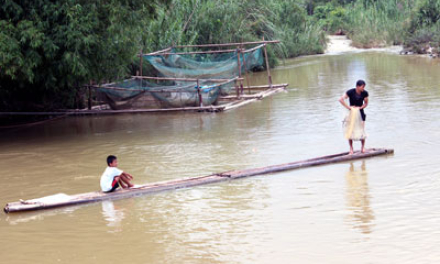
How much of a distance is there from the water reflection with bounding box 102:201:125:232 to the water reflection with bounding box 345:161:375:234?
257 cm

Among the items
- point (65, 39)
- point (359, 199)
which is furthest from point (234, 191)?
point (65, 39)

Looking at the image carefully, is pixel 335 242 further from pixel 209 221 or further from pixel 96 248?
pixel 96 248

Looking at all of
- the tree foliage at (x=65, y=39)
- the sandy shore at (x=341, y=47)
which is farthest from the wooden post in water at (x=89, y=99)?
the sandy shore at (x=341, y=47)

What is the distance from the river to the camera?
6070 mm

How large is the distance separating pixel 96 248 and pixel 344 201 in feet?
9.80

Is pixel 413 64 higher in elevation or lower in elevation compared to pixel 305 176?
higher

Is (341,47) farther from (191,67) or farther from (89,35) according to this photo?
(89,35)

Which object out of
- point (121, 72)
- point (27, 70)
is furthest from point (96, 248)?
point (121, 72)

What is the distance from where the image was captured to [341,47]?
38375 mm

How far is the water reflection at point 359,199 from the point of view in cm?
657

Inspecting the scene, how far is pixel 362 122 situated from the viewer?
9.34 metres

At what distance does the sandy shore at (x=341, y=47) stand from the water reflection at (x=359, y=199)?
26.8 metres

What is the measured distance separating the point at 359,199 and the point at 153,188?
2.53m

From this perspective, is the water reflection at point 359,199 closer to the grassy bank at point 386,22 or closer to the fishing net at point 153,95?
the fishing net at point 153,95
